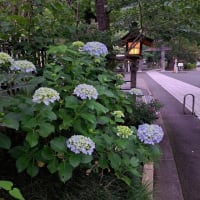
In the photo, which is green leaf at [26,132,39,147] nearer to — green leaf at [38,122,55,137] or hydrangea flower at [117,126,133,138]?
green leaf at [38,122,55,137]

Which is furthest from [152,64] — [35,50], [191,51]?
[35,50]

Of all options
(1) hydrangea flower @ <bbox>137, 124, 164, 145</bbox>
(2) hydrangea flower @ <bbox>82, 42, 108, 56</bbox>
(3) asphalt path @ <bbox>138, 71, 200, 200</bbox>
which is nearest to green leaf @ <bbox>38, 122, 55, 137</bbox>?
(1) hydrangea flower @ <bbox>137, 124, 164, 145</bbox>

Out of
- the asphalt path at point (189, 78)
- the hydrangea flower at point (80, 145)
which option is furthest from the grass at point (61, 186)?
the asphalt path at point (189, 78)

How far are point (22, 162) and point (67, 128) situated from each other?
0.37 metres

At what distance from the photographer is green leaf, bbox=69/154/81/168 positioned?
1.80 metres

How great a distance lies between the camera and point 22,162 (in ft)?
6.57

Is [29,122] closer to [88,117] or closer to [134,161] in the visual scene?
[88,117]

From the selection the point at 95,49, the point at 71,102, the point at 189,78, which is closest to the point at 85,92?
the point at 71,102

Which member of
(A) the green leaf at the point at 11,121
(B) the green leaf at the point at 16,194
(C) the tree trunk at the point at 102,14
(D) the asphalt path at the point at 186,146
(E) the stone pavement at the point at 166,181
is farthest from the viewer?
(C) the tree trunk at the point at 102,14

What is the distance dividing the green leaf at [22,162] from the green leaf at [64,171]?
0.82 feet

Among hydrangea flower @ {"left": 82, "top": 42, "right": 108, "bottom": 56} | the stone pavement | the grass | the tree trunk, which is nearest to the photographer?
the grass

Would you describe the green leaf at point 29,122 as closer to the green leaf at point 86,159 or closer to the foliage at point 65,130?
the foliage at point 65,130

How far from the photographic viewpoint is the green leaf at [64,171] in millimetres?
1851

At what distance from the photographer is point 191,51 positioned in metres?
49.6
